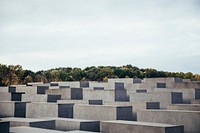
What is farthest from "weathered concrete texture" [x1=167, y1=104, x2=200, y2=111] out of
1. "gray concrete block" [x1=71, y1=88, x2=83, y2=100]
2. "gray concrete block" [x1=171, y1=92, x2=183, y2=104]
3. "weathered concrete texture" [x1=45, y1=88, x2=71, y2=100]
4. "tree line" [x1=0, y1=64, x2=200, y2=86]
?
"tree line" [x1=0, y1=64, x2=200, y2=86]

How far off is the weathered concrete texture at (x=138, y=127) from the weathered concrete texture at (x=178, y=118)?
1711 millimetres

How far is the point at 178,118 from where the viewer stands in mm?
10211

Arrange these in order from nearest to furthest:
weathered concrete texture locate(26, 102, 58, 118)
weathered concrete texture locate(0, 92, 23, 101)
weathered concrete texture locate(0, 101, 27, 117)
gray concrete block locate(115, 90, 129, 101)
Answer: weathered concrete texture locate(0, 101, 27, 117) < weathered concrete texture locate(26, 102, 58, 118) < weathered concrete texture locate(0, 92, 23, 101) < gray concrete block locate(115, 90, 129, 101)

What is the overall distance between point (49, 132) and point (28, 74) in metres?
38.1

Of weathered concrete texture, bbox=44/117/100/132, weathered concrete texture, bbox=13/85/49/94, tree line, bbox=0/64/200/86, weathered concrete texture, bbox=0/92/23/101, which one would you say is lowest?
weathered concrete texture, bbox=44/117/100/132

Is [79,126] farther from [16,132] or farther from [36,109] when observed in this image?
[36,109]

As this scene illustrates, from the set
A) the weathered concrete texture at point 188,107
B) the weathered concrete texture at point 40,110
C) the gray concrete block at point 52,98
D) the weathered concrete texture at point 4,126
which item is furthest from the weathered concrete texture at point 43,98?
the weathered concrete texture at point 4,126

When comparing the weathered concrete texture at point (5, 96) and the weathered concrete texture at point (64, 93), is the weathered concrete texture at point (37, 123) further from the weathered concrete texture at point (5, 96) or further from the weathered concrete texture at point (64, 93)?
the weathered concrete texture at point (64, 93)

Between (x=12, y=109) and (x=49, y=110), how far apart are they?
1.61 m

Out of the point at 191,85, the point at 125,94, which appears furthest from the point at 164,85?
the point at 125,94

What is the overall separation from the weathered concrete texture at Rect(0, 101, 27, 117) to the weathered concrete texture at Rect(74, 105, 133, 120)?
8.18ft

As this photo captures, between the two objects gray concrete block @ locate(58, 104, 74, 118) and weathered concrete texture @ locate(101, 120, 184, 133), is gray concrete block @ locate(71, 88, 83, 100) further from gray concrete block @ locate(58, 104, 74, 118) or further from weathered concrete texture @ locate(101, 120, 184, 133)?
weathered concrete texture @ locate(101, 120, 184, 133)

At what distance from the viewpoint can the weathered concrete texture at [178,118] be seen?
9.92 metres

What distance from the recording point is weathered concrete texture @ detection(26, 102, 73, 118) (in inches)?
502
